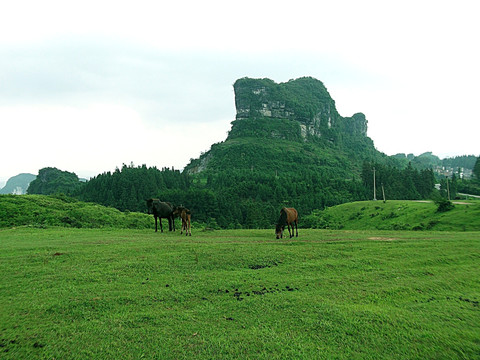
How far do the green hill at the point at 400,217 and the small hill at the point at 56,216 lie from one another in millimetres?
30785

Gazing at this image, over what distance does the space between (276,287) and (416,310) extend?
3524 mm

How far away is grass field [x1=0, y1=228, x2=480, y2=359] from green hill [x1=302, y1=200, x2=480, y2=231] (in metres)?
26.8

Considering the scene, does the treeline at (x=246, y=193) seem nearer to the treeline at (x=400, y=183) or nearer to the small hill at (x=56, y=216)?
the treeline at (x=400, y=183)

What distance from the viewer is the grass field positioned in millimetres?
5609

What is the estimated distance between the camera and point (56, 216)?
87.8 feet

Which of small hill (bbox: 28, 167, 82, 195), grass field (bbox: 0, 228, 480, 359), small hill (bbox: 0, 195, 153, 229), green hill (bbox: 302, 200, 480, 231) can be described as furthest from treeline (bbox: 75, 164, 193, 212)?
grass field (bbox: 0, 228, 480, 359)

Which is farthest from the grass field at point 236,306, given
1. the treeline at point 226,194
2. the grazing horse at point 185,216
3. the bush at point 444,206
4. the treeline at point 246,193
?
the treeline at point 246,193

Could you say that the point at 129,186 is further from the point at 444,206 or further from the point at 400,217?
the point at 444,206

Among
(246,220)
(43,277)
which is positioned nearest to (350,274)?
(43,277)

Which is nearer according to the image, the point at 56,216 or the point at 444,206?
the point at 56,216

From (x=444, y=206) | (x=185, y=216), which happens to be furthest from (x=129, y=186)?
(x=444, y=206)

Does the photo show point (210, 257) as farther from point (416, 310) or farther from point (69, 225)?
point (69, 225)

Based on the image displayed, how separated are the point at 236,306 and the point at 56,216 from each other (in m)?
25.5

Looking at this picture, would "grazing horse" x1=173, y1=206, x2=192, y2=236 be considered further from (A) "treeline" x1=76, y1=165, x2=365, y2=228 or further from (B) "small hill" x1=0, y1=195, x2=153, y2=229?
(A) "treeline" x1=76, y1=165, x2=365, y2=228
